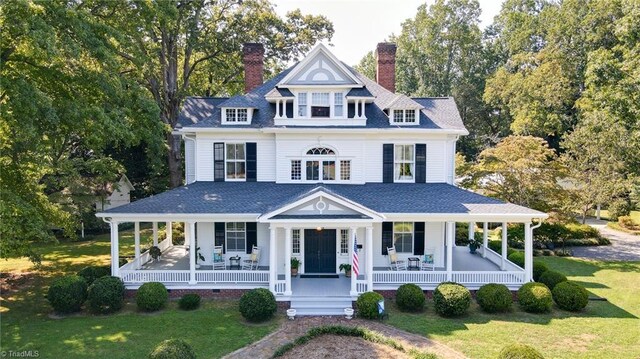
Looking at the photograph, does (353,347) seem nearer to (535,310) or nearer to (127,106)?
(535,310)

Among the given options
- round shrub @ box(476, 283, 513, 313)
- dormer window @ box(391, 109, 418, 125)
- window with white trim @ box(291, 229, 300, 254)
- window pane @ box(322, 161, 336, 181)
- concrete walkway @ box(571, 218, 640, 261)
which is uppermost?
dormer window @ box(391, 109, 418, 125)

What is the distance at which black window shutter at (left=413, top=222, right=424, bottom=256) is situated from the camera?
18766 mm

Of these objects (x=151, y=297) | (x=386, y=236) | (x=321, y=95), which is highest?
(x=321, y=95)

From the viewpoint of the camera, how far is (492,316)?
14977 mm

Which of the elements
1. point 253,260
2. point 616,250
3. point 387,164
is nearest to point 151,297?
point 253,260

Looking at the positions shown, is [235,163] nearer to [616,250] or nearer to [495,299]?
[495,299]

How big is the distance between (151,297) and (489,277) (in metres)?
12.9

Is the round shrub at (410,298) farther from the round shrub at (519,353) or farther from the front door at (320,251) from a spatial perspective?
the round shrub at (519,353)

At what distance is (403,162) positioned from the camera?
66.0ft

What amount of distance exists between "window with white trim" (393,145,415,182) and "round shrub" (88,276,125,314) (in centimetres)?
1272

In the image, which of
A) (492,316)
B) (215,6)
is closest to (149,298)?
(492,316)

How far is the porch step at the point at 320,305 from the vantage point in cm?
1524

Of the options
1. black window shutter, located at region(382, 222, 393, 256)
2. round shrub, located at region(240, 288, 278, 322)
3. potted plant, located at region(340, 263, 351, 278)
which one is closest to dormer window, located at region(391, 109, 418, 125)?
black window shutter, located at region(382, 222, 393, 256)

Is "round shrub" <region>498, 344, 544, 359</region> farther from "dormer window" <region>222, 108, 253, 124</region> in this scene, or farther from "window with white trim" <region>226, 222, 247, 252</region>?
"dormer window" <region>222, 108, 253, 124</region>
